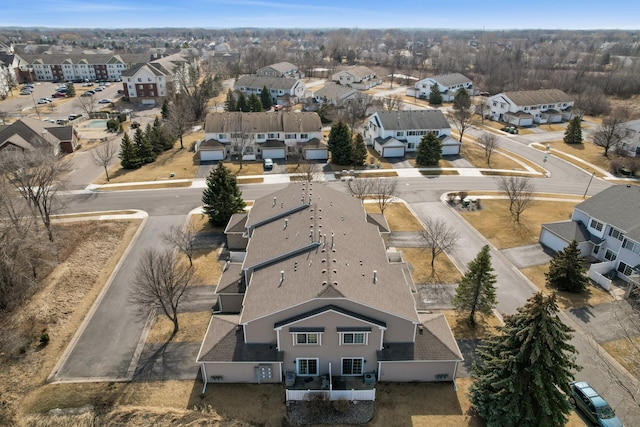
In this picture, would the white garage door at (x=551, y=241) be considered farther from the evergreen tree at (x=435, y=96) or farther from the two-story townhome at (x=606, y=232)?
the evergreen tree at (x=435, y=96)

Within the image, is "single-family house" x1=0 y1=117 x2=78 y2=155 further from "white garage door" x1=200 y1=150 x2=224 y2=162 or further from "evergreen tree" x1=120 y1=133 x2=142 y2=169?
"white garage door" x1=200 y1=150 x2=224 y2=162

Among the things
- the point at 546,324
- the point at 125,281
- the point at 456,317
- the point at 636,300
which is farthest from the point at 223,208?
the point at 636,300

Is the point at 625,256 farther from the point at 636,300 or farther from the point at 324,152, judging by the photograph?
the point at 324,152

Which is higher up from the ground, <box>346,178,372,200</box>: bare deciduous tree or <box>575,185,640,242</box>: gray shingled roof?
<box>575,185,640,242</box>: gray shingled roof

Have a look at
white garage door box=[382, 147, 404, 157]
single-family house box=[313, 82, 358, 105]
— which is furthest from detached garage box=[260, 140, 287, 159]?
single-family house box=[313, 82, 358, 105]

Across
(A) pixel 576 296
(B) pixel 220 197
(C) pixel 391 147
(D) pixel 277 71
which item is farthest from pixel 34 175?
(D) pixel 277 71

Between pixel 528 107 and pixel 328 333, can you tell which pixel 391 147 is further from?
pixel 328 333
